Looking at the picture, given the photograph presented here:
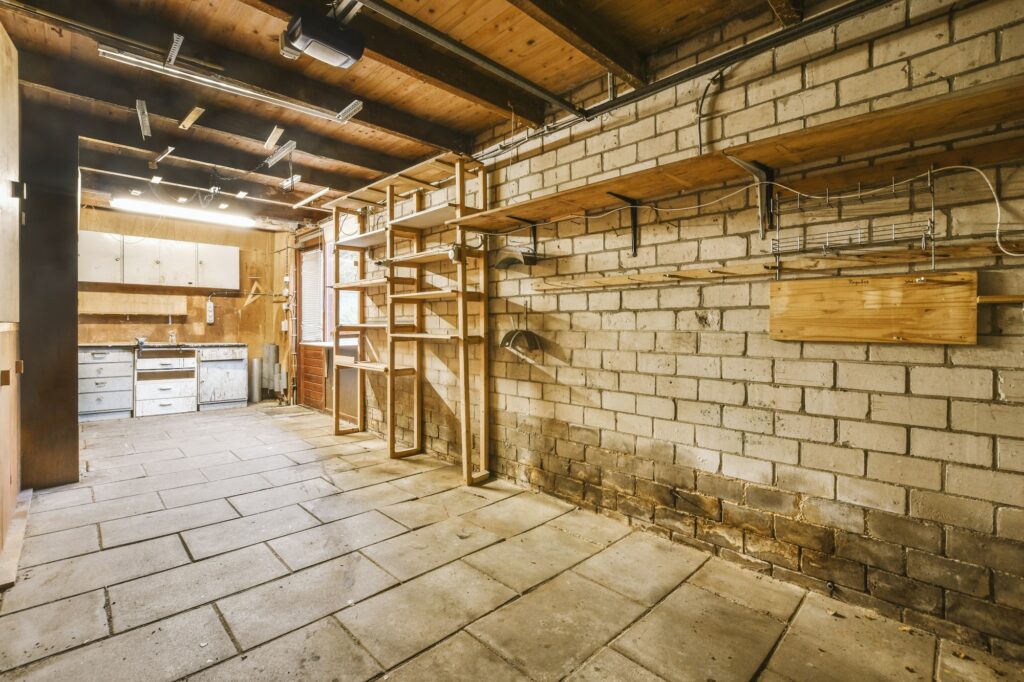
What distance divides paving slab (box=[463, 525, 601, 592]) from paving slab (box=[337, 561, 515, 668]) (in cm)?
8

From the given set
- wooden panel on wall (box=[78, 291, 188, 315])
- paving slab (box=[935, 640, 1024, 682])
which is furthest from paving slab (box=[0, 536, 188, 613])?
wooden panel on wall (box=[78, 291, 188, 315])

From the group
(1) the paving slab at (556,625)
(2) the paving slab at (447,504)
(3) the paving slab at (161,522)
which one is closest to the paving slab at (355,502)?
(2) the paving slab at (447,504)

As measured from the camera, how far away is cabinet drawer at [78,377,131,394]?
586 cm

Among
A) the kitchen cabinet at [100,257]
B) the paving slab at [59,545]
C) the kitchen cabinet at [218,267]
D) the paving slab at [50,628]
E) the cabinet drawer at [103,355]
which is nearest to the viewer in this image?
the paving slab at [50,628]

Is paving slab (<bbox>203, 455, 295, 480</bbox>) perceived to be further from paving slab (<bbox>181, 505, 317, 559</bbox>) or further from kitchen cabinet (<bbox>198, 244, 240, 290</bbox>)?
kitchen cabinet (<bbox>198, 244, 240, 290</bbox>)

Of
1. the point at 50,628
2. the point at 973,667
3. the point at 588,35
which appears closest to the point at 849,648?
the point at 973,667

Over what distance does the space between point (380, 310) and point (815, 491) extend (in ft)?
13.9

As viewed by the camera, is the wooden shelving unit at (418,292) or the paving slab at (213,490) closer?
the paving slab at (213,490)

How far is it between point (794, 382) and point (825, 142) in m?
1.06

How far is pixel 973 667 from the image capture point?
171 centimetres

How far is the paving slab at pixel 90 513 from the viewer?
282 centimetres

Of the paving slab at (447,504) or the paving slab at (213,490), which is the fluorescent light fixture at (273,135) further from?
the paving slab at (447,504)

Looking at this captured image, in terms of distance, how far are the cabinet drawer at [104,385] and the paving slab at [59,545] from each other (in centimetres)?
408

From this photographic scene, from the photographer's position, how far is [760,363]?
2363 millimetres
